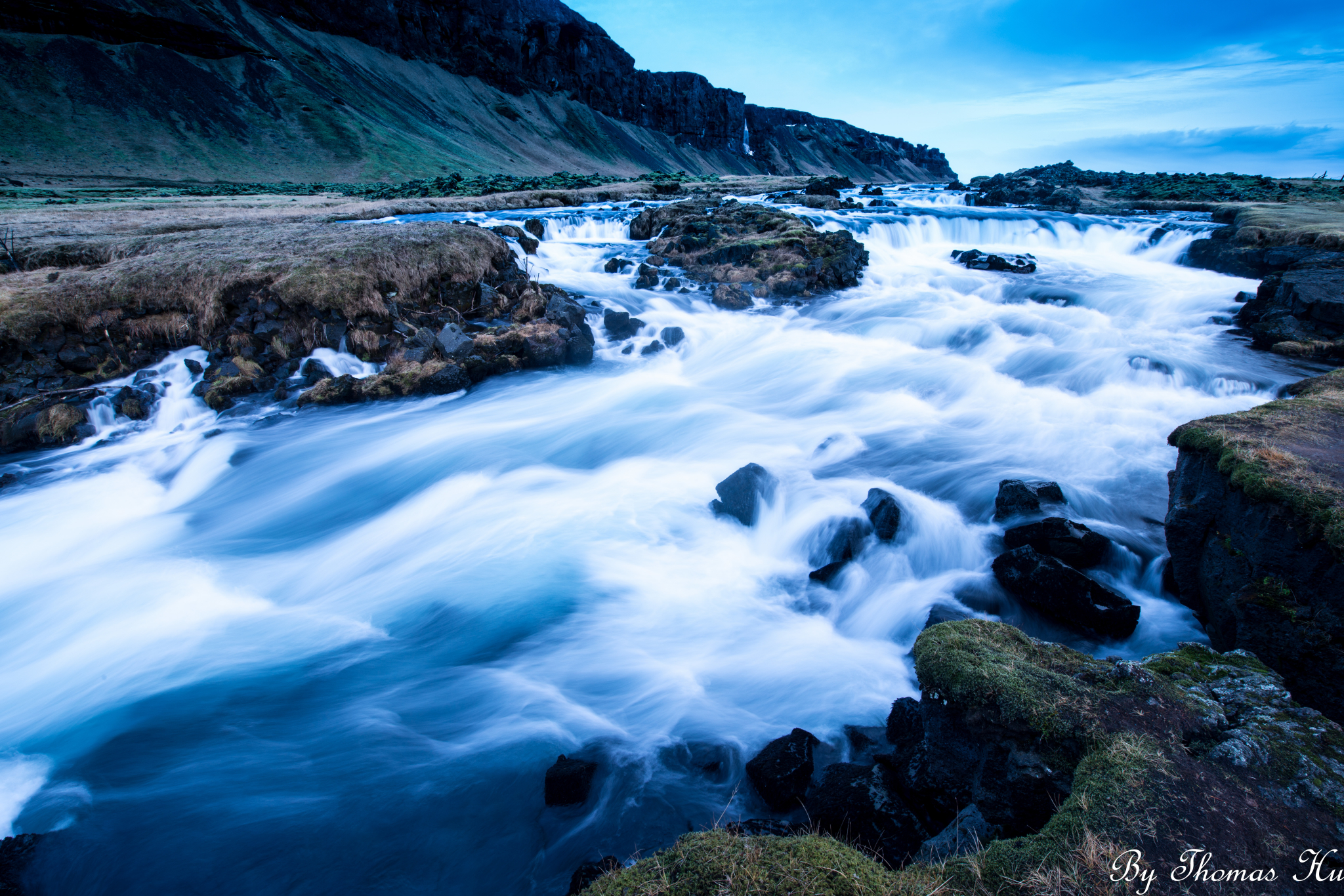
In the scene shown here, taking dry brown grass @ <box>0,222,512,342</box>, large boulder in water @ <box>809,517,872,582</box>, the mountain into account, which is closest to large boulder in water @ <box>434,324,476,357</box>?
dry brown grass @ <box>0,222,512,342</box>

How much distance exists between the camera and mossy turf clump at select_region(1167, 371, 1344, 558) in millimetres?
4453

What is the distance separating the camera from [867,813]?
3.99 metres

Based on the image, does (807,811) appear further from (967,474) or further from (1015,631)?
(967,474)

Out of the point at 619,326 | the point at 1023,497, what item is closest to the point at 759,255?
the point at 619,326

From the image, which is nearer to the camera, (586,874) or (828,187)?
(586,874)

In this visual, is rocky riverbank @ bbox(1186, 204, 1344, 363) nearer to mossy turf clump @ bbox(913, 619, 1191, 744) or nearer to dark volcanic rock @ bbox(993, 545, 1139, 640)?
dark volcanic rock @ bbox(993, 545, 1139, 640)

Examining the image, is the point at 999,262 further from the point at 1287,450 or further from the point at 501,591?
the point at 501,591

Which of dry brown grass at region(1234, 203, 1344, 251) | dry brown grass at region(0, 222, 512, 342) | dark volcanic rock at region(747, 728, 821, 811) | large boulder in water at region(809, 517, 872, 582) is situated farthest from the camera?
dry brown grass at region(1234, 203, 1344, 251)

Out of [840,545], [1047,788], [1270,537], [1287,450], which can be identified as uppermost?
[1287,450]

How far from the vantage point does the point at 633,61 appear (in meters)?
128

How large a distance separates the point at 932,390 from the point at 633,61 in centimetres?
14082

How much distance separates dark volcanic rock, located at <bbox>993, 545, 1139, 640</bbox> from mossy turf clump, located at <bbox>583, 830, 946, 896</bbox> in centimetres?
425

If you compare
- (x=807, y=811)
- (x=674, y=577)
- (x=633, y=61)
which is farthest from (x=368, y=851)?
(x=633, y=61)

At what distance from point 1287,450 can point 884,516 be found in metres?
3.72
